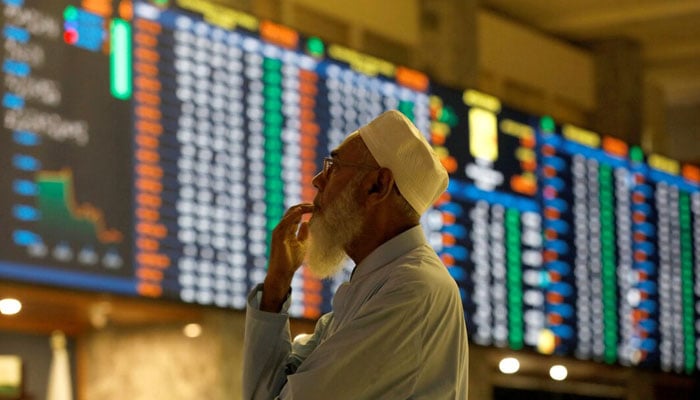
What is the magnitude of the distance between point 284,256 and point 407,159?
0.24m

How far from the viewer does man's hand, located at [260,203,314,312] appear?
2076 millimetres

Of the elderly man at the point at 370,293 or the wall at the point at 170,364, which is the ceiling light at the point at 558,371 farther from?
the elderly man at the point at 370,293

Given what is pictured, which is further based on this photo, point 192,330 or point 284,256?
point 192,330

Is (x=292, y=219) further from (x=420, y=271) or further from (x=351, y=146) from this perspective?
(x=420, y=271)

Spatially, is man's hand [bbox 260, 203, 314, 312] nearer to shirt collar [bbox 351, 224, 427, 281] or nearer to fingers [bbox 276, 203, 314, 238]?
fingers [bbox 276, 203, 314, 238]

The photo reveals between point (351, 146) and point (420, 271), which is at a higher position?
point (351, 146)

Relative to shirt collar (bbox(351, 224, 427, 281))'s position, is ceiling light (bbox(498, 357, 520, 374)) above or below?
above

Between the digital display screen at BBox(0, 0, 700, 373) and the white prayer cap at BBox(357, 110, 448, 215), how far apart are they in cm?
227

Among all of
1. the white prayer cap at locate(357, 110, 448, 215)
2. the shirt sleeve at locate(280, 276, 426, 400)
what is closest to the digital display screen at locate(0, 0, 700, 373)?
the white prayer cap at locate(357, 110, 448, 215)

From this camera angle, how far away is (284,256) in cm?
210

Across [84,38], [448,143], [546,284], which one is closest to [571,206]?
[546,284]

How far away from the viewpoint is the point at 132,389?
507 cm

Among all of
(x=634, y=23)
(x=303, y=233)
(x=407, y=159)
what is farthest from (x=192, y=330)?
(x=634, y=23)

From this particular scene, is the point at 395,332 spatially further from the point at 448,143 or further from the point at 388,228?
the point at 448,143
